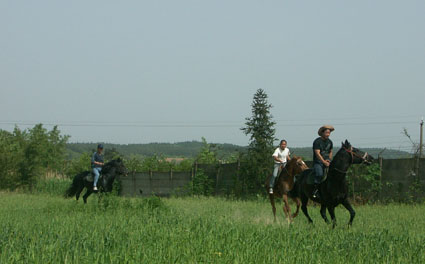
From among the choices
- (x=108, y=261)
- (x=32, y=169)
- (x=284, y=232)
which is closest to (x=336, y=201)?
(x=284, y=232)

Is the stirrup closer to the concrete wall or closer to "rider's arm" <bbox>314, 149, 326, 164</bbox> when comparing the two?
"rider's arm" <bbox>314, 149, 326, 164</bbox>

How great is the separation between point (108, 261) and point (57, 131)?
51.3m

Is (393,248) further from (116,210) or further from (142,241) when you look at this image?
(116,210)

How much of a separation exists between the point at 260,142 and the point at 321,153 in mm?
Answer: 12288

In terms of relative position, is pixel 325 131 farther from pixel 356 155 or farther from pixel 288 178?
pixel 288 178

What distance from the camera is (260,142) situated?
83.4 feet

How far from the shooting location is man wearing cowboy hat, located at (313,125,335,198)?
12867mm

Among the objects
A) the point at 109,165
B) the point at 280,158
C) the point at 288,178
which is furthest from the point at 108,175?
the point at 288,178

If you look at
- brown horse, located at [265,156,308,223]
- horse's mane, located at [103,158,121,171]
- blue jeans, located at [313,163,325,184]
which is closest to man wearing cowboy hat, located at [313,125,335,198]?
blue jeans, located at [313,163,325,184]

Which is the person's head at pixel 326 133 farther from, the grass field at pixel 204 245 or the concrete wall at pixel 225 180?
the concrete wall at pixel 225 180

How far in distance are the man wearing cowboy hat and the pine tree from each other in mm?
12135

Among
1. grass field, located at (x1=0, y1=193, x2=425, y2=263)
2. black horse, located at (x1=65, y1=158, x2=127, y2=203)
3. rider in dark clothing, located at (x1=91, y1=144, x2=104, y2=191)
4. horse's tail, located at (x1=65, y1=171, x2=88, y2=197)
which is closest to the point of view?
grass field, located at (x1=0, y1=193, x2=425, y2=263)

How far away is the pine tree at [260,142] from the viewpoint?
25406mm

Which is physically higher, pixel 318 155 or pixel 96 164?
pixel 318 155
